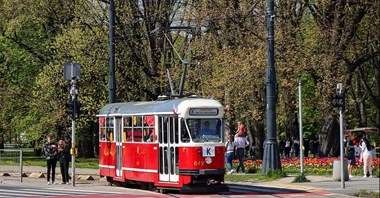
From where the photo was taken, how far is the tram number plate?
78.7 feet

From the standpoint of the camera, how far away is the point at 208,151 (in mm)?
24078

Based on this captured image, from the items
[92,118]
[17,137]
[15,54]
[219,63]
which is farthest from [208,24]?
[17,137]

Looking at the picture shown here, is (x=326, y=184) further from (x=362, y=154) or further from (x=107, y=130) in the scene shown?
(x=107, y=130)

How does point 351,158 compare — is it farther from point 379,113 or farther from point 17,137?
point 17,137

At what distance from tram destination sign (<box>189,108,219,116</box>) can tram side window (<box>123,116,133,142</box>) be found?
3648 mm

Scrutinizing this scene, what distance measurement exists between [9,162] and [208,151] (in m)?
15.5

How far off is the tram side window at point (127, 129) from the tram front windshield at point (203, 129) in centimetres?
358

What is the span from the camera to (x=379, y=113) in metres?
7.87

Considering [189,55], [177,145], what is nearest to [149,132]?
[177,145]

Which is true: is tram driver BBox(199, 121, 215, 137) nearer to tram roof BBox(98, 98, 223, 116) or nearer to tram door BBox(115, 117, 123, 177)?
tram roof BBox(98, 98, 223, 116)

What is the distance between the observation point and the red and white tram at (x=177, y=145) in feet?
78.5

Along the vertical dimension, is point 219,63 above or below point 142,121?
above

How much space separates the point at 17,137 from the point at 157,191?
5133 cm

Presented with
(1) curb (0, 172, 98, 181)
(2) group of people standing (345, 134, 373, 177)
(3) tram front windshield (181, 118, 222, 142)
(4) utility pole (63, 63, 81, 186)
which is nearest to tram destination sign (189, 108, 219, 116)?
(3) tram front windshield (181, 118, 222, 142)
